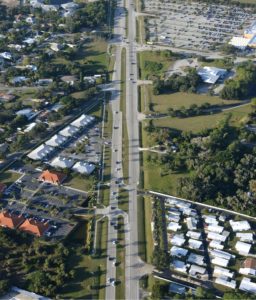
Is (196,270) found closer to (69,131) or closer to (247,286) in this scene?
(247,286)

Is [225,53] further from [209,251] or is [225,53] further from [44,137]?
[209,251]

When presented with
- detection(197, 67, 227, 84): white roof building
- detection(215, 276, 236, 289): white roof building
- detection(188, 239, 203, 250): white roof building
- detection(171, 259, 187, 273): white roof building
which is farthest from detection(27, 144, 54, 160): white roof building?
detection(197, 67, 227, 84): white roof building

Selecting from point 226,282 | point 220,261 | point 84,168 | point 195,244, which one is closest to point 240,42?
point 84,168

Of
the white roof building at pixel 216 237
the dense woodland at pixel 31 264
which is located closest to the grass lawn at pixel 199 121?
the white roof building at pixel 216 237

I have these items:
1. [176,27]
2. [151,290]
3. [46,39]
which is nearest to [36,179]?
[151,290]

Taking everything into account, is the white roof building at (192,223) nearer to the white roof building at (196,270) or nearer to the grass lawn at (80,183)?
the white roof building at (196,270)
